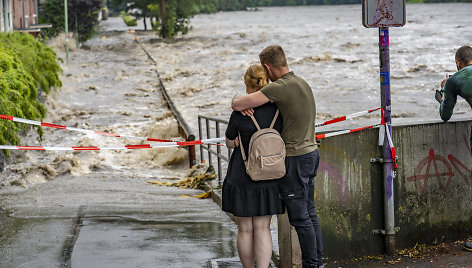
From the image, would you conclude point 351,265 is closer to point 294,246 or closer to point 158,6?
point 294,246

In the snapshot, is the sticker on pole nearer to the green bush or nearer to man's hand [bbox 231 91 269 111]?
man's hand [bbox 231 91 269 111]

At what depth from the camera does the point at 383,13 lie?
6.69 m

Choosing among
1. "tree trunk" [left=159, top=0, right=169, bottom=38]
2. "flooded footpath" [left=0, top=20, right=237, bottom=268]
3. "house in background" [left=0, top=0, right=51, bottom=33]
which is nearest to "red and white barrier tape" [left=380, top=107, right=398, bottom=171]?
"flooded footpath" [left=0, top=20, right=237, bottom=268]

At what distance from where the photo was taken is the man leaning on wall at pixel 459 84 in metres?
6.73

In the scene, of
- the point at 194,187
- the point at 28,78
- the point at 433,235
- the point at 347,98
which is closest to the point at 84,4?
the point at 347,98

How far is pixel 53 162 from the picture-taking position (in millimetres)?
14312

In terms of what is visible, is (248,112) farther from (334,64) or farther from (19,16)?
(334,64)

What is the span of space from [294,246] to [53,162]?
29.4 feet

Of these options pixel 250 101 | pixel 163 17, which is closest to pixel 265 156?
pixel 250 101

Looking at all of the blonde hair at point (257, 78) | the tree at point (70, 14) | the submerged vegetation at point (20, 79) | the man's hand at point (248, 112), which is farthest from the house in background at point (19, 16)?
the man's hand at point (248, 112)

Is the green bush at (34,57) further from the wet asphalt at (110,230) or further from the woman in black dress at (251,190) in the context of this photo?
the woman in black dress at (251,190)

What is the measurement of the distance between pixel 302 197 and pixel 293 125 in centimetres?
52

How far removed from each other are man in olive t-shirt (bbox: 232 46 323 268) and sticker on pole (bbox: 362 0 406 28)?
148 cm

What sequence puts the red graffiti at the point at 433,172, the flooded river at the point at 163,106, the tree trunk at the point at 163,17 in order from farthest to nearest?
the tree trunk at the point at 163,17 < the flooded river at the point at 163,106 < the red graffiti at the point at 433,172
